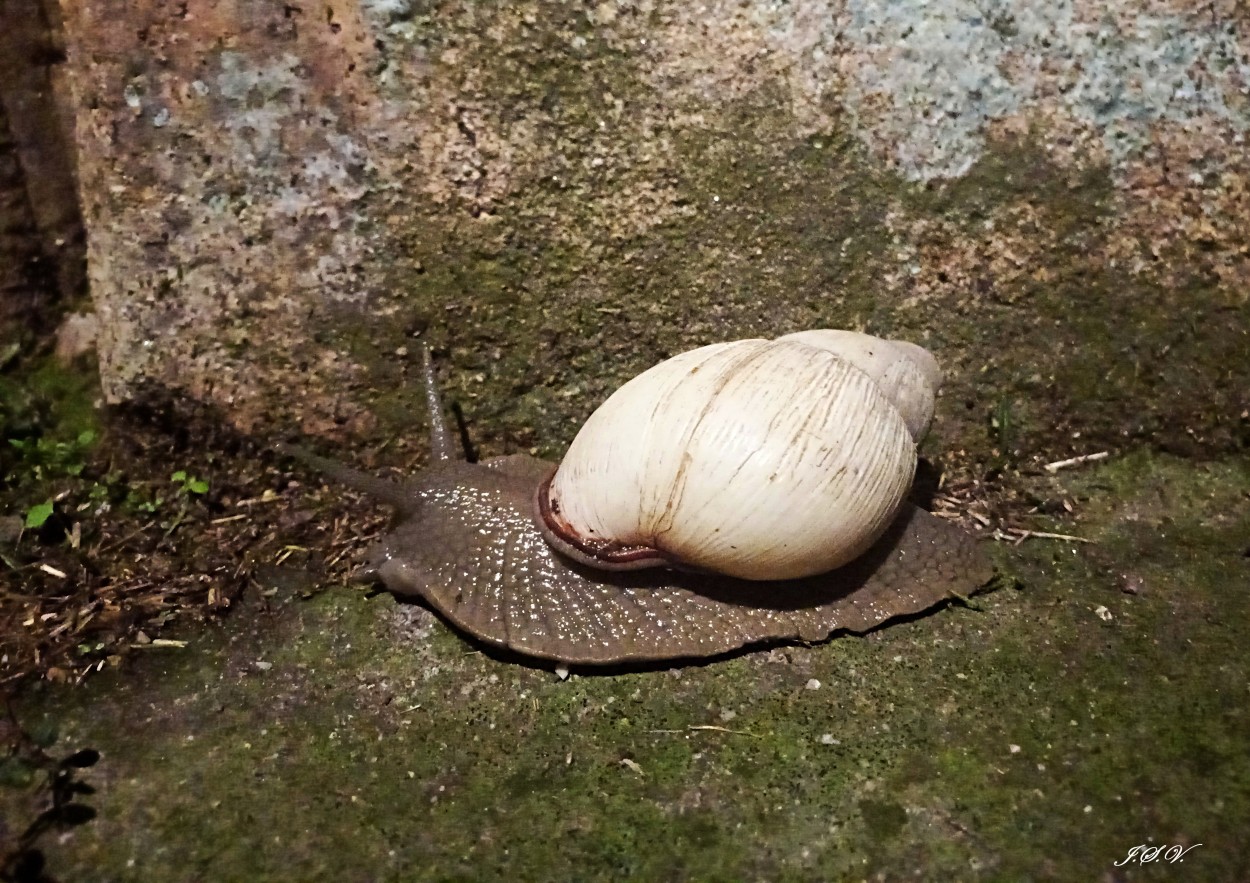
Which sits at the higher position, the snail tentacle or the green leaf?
the snail tentacle

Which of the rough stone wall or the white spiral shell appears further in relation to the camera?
the rough stone wall

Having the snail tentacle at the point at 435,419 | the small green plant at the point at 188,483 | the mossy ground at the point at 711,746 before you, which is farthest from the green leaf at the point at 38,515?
the snail tentacle at the point at 435,419

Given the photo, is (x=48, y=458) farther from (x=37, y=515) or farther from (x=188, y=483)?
(x=188, y=483)

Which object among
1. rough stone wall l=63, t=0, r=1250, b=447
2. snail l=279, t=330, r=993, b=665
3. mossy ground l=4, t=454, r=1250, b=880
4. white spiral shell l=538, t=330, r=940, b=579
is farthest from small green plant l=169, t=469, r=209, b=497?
white spiral shell l=538, t=330, r=940, b=579

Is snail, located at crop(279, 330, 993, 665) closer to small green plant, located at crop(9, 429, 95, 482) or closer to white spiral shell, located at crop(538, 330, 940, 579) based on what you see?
white spiral shell, located at crop(538, 330, 940, 579)

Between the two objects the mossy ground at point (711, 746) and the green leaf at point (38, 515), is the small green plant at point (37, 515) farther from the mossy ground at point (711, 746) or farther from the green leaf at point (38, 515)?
the mossy ground at point (711, 746)

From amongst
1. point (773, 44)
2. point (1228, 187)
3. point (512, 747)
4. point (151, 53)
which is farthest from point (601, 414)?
point (1228, 187)

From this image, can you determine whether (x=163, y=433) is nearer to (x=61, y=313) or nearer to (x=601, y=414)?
(x=61, y=313)
